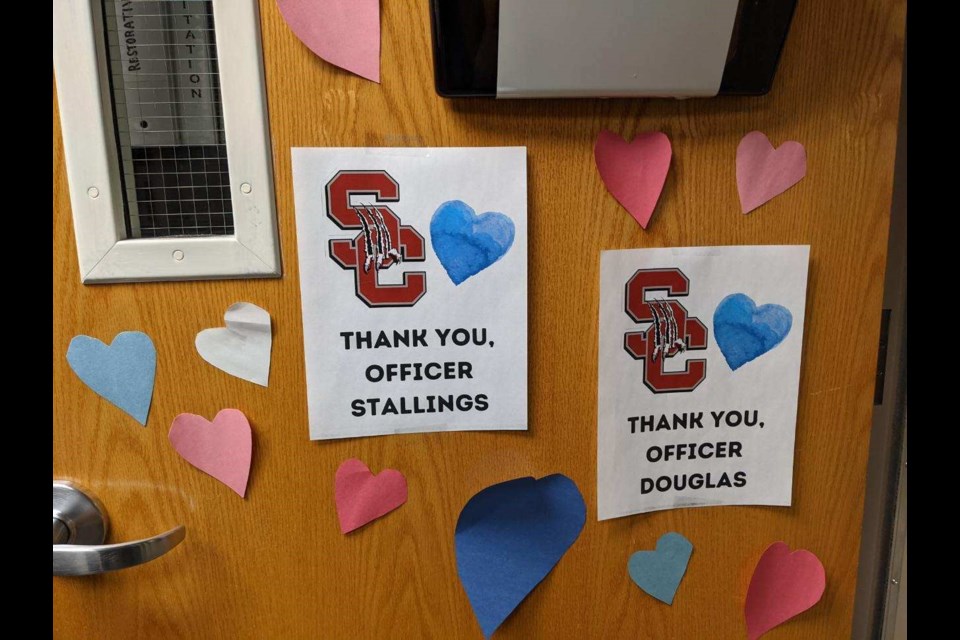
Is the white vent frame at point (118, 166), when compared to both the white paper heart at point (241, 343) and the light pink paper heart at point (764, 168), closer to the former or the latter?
the white paper heart at point (241, 343)

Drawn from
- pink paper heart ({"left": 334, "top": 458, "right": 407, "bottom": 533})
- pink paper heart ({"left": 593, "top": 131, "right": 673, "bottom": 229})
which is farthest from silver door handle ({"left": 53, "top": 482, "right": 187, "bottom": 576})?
pink paper heart ({"left": 593, "top": 131, "right": 673, "bottom": 229})

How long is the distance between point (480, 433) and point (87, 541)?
1.20 ft

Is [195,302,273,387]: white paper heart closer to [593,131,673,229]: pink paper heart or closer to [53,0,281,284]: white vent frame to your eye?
[53,0,281,284]: white vent frame

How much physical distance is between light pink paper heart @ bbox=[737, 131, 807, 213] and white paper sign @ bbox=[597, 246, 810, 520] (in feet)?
0.16

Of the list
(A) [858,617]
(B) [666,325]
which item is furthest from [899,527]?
(B) [666,325]

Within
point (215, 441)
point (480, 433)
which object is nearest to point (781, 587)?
point (480, 433)

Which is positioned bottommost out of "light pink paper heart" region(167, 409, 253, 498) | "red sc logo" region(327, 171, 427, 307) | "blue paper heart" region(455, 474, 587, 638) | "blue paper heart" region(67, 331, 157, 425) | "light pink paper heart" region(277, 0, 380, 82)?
"blue paper heart" region(455, 474, 587, 638)

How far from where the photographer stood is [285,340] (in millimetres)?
524

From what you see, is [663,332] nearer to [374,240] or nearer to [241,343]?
[374,240]

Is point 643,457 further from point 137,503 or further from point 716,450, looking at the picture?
point 137,503

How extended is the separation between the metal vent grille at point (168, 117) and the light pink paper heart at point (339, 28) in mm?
71

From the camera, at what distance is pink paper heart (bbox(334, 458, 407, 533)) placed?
547 mm

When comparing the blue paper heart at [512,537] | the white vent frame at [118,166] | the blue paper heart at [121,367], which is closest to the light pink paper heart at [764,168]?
the blue paper heart at [512,537]

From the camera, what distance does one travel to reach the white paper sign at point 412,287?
1.66 feet
